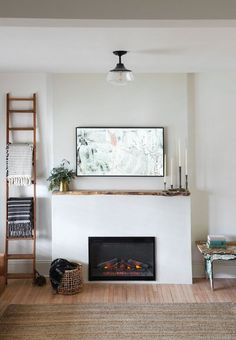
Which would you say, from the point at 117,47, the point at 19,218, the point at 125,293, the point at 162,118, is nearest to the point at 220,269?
the point at 125,293

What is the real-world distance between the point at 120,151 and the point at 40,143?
3.29ft

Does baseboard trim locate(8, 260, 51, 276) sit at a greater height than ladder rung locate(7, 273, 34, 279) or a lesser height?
greater

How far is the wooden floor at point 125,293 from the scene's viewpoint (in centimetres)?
411

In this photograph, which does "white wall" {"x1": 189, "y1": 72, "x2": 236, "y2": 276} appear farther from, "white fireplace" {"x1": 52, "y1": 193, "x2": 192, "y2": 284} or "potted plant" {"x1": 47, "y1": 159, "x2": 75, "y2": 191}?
"potted plant" {"x1": 47, "y1": 159, "x2": 75, "y2": 191}

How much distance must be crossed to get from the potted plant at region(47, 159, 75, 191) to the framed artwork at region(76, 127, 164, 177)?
0.54 ft

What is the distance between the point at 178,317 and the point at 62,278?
1341mm

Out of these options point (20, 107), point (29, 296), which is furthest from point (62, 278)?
point (20, 107)

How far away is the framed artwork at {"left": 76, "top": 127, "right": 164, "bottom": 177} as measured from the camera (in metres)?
4.64

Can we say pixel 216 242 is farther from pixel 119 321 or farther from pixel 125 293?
pixel 119 321

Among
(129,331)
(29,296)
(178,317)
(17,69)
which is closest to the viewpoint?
(129,331)

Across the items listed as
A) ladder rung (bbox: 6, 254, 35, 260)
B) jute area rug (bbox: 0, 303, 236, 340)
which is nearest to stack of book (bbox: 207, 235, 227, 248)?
jute area rug (bbox: 0, 303, 236, 340)

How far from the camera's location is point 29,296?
13.9 ft

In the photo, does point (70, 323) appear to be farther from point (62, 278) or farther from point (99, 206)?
point (99, 206)

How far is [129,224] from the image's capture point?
15.1 ft
